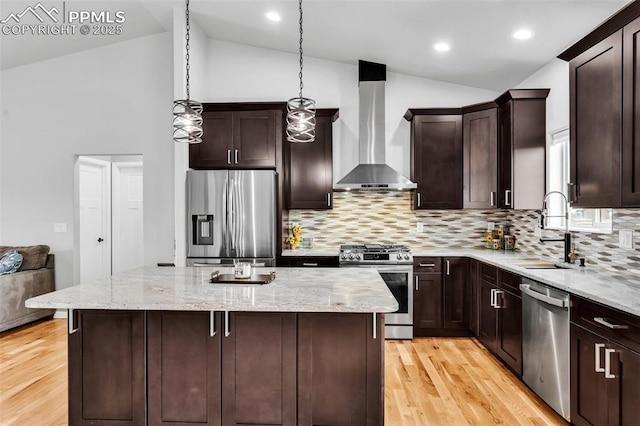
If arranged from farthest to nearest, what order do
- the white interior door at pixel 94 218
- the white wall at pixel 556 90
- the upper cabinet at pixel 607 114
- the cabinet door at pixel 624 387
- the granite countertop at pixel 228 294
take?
the white interior door at pixel 94 218
the white wall at pixel 556 90
the upper cabinet at pixel 607 114
the granite countertop at pixel 228 294
the cabinet door at pixel 624 387

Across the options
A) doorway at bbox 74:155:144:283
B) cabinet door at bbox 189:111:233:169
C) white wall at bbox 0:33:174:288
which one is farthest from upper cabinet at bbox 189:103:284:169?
doorway at bbox 74:155:144:283

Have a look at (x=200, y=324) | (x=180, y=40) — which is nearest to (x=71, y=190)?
(x=180, y=40)

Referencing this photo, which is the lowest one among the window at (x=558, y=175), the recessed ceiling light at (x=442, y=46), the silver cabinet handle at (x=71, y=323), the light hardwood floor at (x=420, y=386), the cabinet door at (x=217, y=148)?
the light hardwood floor at (x=420, y=386)

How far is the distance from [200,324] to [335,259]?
232cm

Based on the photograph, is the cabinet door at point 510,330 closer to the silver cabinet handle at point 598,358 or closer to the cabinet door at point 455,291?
the cabinet door at point 455,291

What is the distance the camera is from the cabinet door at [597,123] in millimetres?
2289

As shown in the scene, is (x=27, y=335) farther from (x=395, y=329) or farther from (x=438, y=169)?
(x=438, y=169)

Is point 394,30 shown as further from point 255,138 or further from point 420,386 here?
point 420,386

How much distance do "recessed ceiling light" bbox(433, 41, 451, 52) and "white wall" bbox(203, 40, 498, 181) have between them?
0.93m

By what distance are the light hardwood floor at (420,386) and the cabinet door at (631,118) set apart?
1.57m

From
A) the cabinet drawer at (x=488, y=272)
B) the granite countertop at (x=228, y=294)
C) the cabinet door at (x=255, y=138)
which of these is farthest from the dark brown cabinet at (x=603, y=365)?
the cabinet door at (x=255, y=138)

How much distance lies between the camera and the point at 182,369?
232 cm

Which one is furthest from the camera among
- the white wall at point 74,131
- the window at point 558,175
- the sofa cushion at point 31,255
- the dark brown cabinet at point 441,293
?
the white wall at point 74,131

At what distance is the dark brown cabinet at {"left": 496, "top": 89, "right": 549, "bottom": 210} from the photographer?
12.8 feet
